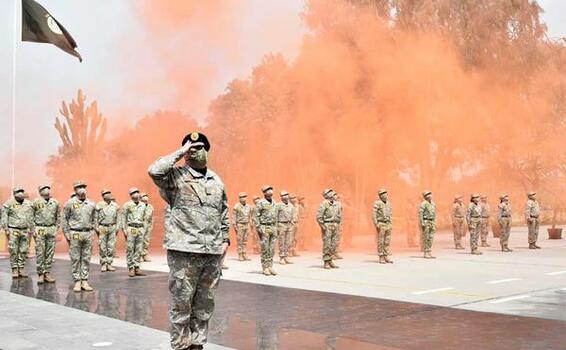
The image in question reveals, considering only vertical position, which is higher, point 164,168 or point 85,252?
point 164,168

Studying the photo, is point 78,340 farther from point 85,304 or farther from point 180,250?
point 85,304

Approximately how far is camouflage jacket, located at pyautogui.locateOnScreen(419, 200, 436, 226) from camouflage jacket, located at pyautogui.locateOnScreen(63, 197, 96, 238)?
31.6ft

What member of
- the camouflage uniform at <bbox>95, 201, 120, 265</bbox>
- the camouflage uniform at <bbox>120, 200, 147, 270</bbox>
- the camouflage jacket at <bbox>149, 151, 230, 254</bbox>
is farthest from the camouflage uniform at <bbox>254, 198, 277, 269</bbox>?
the camouflage jacket at <bbox>149, 151, 230, 254</bbox>

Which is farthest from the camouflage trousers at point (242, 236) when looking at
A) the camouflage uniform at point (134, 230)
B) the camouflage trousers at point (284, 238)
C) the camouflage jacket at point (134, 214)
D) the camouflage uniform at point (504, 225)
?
the camouflage uniform at point (504, 225)

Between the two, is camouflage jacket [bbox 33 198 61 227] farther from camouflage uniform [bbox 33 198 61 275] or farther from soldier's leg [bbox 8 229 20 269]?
soldier's leg [bbox 8 229 20 269]

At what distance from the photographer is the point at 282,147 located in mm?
31047

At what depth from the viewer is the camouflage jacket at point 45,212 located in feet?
40.9

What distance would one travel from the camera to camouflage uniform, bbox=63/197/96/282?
11070 millimetres

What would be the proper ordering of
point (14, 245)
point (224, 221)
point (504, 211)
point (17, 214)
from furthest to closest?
point (504, 211)
point (14, 245)
point (17, 214)
point (224, 221)

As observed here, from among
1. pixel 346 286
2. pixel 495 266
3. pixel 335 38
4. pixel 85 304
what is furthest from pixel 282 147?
pixel 85 304

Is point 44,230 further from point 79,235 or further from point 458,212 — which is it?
point 458,212

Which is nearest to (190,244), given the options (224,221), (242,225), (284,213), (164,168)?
(224,221)

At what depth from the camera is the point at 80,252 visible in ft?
36.3

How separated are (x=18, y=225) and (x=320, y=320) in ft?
25.9
